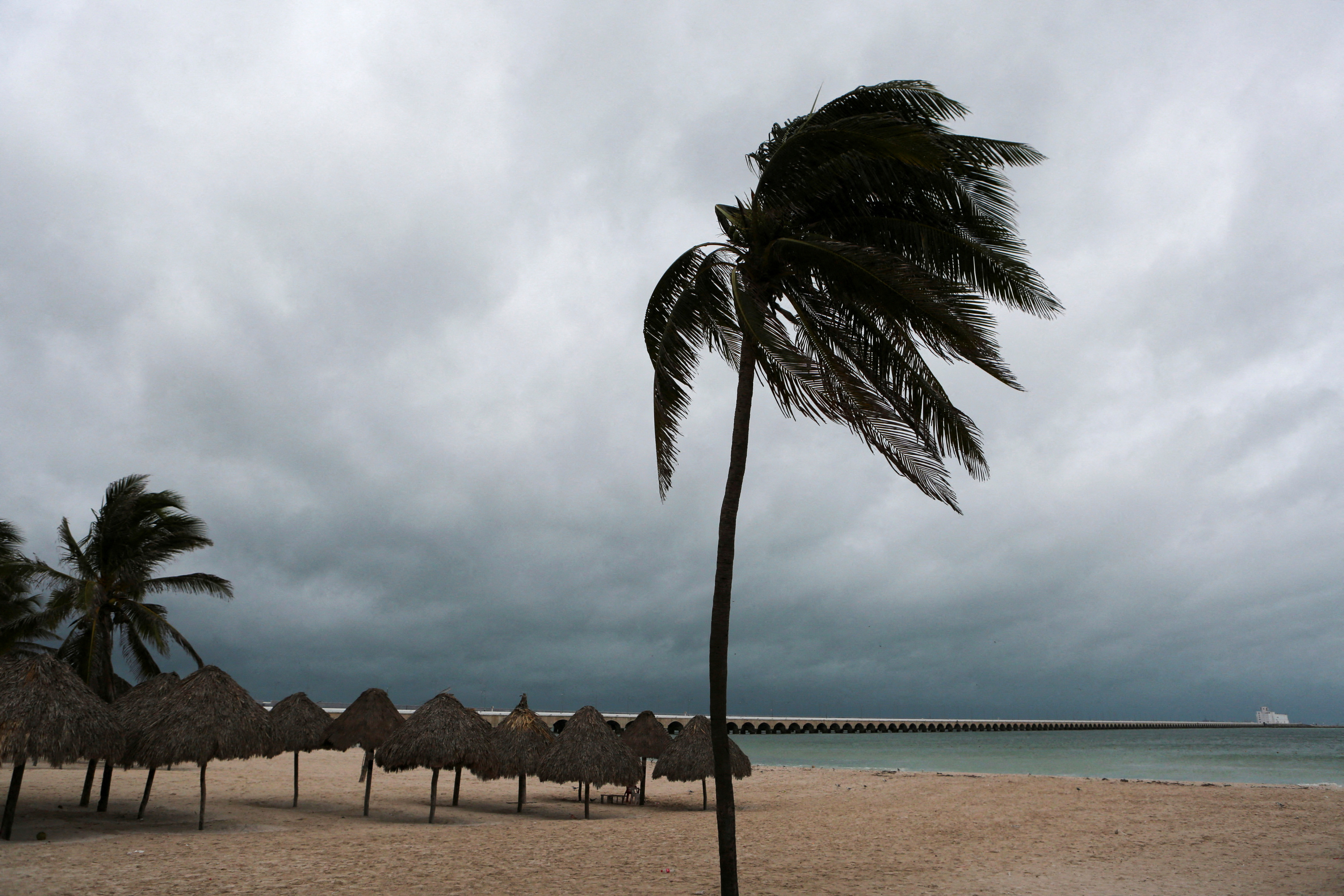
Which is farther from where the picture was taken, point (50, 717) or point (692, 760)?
point (692, 760)

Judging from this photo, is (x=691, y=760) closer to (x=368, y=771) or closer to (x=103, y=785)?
(x=368, y=771)

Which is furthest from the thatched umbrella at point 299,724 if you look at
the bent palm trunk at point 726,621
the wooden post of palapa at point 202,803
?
the bent palm trunk at point 726,621

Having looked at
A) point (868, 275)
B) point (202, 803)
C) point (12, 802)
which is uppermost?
point (868, 275)

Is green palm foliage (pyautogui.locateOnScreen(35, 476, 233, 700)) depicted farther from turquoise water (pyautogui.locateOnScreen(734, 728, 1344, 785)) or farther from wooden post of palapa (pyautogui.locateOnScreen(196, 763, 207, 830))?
turquoise water (pyautogui.locateOnScreen(734, 728, 1344, 785))

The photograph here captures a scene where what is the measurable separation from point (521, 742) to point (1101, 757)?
43.0m

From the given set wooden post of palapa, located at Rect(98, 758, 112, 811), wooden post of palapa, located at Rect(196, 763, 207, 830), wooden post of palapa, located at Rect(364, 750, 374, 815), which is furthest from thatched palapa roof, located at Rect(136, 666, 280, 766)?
wooden post of palapa, located at Rect(98, 758, 112, 811)

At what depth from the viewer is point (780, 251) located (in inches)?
260

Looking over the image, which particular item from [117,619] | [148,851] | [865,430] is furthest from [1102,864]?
[117,619]

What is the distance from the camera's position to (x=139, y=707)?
1368cm

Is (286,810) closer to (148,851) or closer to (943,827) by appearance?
(148,851)

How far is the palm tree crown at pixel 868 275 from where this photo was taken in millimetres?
6043

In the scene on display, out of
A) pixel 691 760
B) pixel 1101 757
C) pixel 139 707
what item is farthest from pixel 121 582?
pixel 1101 757

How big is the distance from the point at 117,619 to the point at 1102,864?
20647 mm

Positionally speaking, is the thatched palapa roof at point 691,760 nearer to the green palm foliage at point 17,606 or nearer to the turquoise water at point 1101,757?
the green palm foliage at point 17,606
